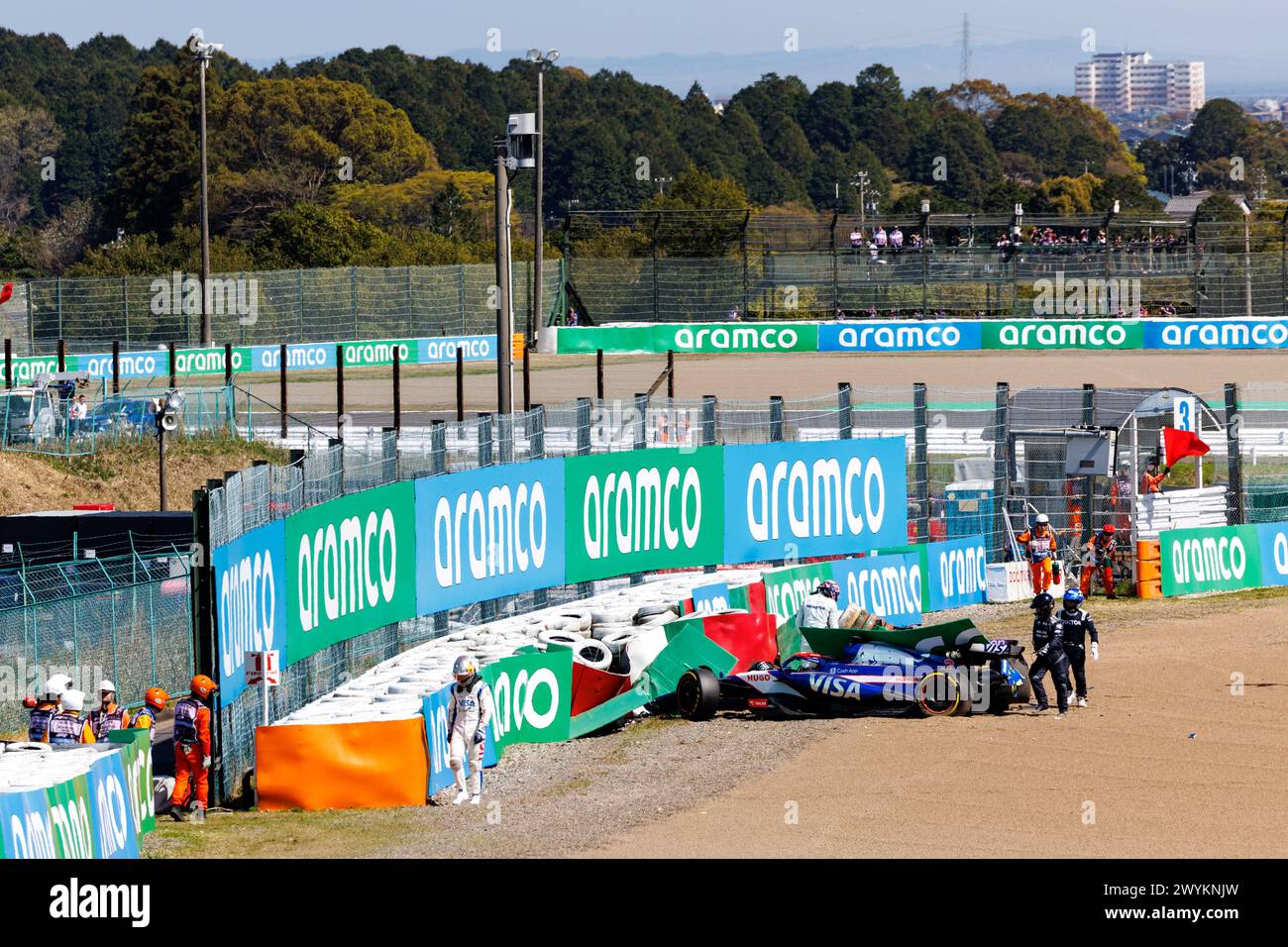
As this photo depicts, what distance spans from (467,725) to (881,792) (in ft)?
11.0

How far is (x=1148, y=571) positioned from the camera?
26734 millimetres

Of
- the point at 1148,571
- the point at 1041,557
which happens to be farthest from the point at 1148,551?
the point at 1041,557

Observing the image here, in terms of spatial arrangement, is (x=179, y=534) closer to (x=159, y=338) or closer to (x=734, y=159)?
(x=159, y=338)

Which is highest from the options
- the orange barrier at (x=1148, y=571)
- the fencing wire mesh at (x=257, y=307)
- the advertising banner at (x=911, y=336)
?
the fencing wire mesh at (x=257, y=307)

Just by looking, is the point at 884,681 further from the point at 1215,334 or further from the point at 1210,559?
the point at 1215,334

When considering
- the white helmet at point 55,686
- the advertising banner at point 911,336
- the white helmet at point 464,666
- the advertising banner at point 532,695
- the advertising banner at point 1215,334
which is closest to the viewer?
the white helmet at point 464,666

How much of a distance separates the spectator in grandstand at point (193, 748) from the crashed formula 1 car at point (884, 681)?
527cm

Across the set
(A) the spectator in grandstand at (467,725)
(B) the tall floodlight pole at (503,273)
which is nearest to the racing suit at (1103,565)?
(B) the tall floodlight pole at (503,273)

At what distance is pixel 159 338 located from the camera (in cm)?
5203

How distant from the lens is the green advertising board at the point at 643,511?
2292 cm

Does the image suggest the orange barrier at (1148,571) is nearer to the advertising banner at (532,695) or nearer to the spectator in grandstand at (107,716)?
the advertising banner at (532,695)

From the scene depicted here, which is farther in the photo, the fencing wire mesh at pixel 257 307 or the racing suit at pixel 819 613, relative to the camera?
the fencing wire mesh at pixel 257 307

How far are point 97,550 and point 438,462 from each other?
6401 millimetres
